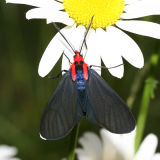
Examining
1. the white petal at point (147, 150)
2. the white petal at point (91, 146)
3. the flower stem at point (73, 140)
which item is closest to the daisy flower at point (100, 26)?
the flower stem at point (73, 140)

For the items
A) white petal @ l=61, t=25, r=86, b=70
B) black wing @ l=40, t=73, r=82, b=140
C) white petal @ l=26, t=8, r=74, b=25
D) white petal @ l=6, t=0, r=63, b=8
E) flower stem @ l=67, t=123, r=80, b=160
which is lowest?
flower stem @ l=67, t=123, r=80, b=160

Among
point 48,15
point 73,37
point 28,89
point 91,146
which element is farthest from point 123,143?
point 28,89

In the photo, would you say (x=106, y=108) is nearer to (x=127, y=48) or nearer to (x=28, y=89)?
(x=127, y=48)

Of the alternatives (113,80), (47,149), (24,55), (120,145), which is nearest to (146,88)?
(120,145)

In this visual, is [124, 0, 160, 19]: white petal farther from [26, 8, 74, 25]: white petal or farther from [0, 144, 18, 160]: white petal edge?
[0, 144, 18, 160]: white petal edge

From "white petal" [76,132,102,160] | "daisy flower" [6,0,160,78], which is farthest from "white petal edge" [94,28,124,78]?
"white petal" [76,132,102,160]

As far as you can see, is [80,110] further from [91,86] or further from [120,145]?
[120,145]
